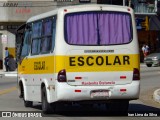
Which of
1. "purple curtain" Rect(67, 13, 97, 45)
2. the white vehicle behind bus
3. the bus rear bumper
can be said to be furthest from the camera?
"purple curtain" Rect(67, 13, 97, 45)

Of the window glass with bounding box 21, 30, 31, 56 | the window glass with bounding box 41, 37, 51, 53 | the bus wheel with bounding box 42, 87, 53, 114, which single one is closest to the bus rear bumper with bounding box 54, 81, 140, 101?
the bus wheel with bounding box 42, 87, 53, 114

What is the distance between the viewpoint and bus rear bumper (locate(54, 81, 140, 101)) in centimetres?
1559

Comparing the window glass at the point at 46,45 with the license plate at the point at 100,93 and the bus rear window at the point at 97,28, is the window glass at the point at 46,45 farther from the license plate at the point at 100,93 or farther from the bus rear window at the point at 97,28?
the license plate at the point at 100,93

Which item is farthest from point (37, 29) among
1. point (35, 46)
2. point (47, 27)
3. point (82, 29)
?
point (82, 29)

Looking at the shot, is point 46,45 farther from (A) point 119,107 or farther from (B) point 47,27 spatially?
(A) point 119,107

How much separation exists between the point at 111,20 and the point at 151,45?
50.7m

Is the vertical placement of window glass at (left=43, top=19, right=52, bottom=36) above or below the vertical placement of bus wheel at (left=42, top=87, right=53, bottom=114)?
above

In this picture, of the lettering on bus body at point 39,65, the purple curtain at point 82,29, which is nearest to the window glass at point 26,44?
the lettering on bus body at point 39,65

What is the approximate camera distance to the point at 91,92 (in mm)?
15734

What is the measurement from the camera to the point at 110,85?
52.1 ft

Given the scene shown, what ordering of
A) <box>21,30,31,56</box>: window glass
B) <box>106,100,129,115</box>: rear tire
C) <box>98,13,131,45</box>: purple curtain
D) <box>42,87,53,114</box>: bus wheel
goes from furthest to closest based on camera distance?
<box>21,30,31,56</box>: window glass < <box>106,100,129,115</box>: rear tire < <box>42,87,53,114</box>: bus wheel < <box>98,13,131,45</box>: purple curtain

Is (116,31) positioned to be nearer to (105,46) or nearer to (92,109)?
(105,46)

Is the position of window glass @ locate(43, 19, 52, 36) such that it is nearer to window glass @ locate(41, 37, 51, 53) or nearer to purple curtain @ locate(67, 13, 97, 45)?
window glass @ locate(41, 37, 51, 53)

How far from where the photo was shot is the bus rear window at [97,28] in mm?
16016
